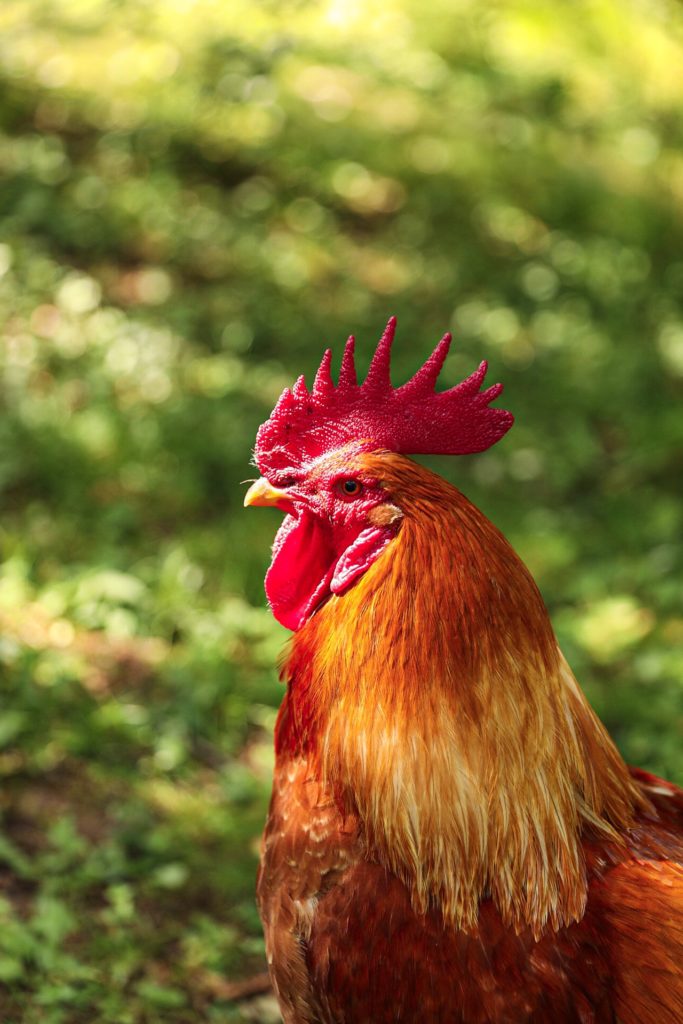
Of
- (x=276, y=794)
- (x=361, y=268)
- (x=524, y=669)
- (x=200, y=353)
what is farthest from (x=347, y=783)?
(x=361, y=268)

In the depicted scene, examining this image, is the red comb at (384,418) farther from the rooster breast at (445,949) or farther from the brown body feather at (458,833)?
the rooster breast at (445,949)

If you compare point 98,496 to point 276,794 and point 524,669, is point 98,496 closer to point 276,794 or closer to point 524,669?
point 276,794

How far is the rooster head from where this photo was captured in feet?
8.46

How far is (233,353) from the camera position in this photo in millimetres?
6531

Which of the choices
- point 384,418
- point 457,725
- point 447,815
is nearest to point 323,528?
point 384,418

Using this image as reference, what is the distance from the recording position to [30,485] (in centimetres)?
544

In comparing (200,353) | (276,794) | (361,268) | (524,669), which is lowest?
(276,794)

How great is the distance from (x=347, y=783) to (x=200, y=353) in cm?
433

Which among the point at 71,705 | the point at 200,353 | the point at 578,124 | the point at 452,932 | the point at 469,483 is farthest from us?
the point at 578,124

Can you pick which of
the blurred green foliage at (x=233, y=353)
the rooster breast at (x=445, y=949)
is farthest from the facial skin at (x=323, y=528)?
the blurred green foliage at (x=233, y=353)

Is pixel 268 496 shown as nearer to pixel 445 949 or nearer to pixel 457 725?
pixel 457 725

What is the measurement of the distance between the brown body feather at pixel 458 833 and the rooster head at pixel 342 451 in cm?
9

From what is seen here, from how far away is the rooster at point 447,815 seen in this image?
2404 millimetres

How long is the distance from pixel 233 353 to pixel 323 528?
404cm
